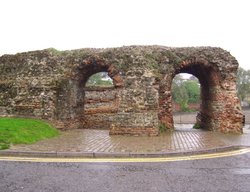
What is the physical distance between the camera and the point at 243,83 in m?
66.6

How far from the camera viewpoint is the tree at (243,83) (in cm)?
6621

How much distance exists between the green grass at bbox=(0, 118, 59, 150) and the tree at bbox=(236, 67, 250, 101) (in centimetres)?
5529

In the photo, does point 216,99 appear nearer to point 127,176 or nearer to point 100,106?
point 100,106

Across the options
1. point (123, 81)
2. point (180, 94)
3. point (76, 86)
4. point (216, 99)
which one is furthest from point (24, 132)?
point (180, 94)

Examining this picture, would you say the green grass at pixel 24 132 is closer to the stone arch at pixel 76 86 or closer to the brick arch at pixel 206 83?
the stone arch at pixel 76 86

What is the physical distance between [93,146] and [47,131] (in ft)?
14.1

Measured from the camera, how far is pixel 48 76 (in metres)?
17.9

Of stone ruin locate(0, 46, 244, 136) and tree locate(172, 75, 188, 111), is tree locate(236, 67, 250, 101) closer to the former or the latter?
tree locate(172, 75, 188, 111)

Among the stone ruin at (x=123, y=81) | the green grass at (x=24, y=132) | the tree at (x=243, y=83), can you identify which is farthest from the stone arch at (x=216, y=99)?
the tree at (x=243, y=83)

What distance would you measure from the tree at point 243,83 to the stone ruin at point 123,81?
50053mm

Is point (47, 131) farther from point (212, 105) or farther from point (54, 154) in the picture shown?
point (212, 105)

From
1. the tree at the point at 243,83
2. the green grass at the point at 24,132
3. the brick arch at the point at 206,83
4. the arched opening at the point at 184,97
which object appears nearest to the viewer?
the green grass at the point at 24,132

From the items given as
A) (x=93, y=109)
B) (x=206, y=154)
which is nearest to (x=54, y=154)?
(x=206, y=154)

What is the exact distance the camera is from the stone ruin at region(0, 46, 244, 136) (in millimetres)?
16078
